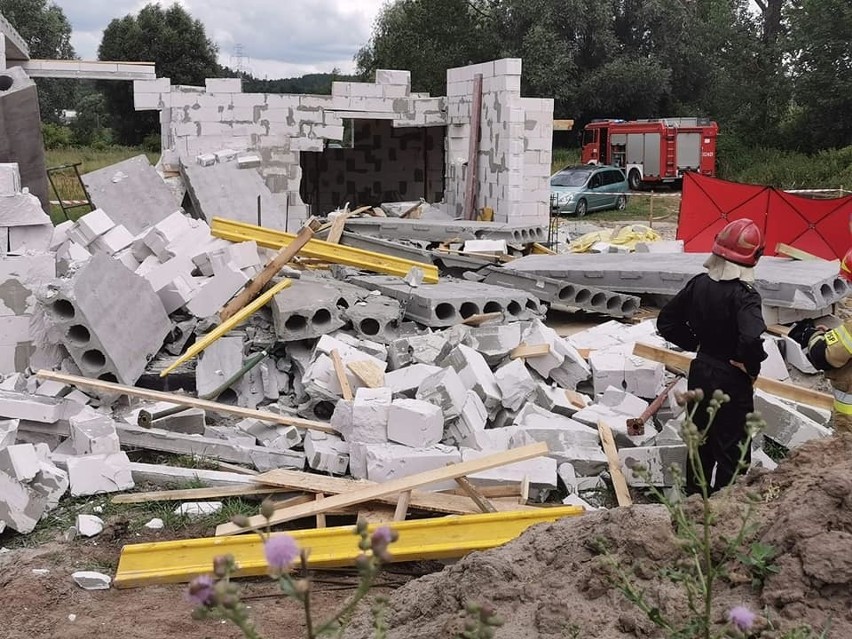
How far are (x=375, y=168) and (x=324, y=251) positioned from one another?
1004 centimetres

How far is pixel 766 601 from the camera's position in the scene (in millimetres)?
2877

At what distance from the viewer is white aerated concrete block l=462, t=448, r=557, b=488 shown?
597 cm

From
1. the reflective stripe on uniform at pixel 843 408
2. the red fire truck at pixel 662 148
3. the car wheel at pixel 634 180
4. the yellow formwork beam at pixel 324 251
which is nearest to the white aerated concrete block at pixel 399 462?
the reflective stripe on uniform at pixel 843 408

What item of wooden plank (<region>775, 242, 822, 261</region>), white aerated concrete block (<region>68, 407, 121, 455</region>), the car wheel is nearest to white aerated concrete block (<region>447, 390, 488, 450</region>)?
white aerated concrete block (<region>68, 407, 121, 455</region>)

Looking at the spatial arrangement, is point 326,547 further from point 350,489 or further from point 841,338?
point 841,338

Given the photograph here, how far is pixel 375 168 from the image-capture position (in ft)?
64.7

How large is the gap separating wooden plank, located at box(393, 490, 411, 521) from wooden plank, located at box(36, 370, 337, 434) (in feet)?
4.38

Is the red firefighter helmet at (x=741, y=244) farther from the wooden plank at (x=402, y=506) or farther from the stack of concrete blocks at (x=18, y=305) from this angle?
the stack of concrete blocks at (x=18, y=305)

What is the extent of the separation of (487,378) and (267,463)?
A: 1.85 m

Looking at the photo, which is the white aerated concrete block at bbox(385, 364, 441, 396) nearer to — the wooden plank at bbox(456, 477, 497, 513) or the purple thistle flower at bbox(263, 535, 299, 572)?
the wooden plank at bbox(456, 477, 497, 513)

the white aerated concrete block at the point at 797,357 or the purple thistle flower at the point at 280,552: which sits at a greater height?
the purple thistle flower at the point at 280,552

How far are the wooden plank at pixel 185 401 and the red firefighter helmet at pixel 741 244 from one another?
3.13 metres

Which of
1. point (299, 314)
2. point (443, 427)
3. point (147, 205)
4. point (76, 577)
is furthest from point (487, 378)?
point (147, 205)

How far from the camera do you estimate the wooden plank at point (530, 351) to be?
7.69 metres
